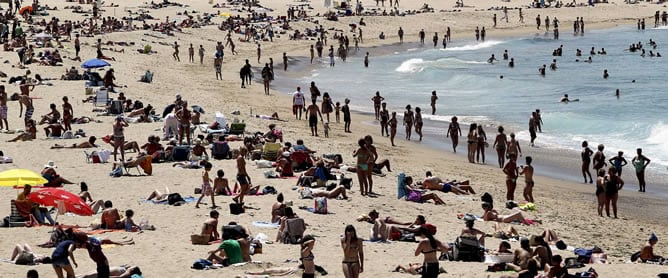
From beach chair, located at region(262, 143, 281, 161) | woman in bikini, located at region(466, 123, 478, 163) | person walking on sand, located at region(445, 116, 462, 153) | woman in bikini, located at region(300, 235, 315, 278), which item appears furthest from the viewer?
person walking on sand, located at region(445, 116, 462, 153)

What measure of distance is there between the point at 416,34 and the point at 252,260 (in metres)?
53.6

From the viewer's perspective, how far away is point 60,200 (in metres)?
14.5

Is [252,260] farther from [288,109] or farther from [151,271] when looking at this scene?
[288,109]

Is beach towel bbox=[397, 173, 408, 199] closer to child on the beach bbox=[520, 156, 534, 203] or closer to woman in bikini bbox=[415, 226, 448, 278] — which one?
child on the beach bbox=[520, 156, 534, 203]

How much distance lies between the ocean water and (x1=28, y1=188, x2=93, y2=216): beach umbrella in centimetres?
1346

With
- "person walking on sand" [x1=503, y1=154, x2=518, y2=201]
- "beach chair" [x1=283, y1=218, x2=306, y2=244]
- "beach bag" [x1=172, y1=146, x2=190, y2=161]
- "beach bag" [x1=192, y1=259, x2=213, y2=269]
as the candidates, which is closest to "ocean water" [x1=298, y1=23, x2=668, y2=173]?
"person walking on sand" [x1=503, y1=154, x2=518, y2=201]

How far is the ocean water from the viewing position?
93.2 ft

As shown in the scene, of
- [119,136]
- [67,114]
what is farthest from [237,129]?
[67,114]

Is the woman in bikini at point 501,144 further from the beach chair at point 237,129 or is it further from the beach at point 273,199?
the beach chair at point 237,129

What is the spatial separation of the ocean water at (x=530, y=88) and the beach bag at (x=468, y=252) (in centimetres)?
1058

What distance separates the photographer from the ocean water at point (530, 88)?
2841cm

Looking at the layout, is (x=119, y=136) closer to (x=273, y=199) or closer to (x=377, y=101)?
(x=273, y=199)

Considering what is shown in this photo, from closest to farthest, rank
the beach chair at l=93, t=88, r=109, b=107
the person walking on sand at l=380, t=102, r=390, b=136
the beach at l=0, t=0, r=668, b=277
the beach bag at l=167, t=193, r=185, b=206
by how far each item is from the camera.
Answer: the beach at l=0, t=0, r=668, b=277 → the beach bag at l=167, t=193, r=185, b=206 → the person walking on sand at l=380, t=102, r=390, b=136 → the beach chair at l=93, t=88, r=109, b=107

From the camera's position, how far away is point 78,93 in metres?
30.4
